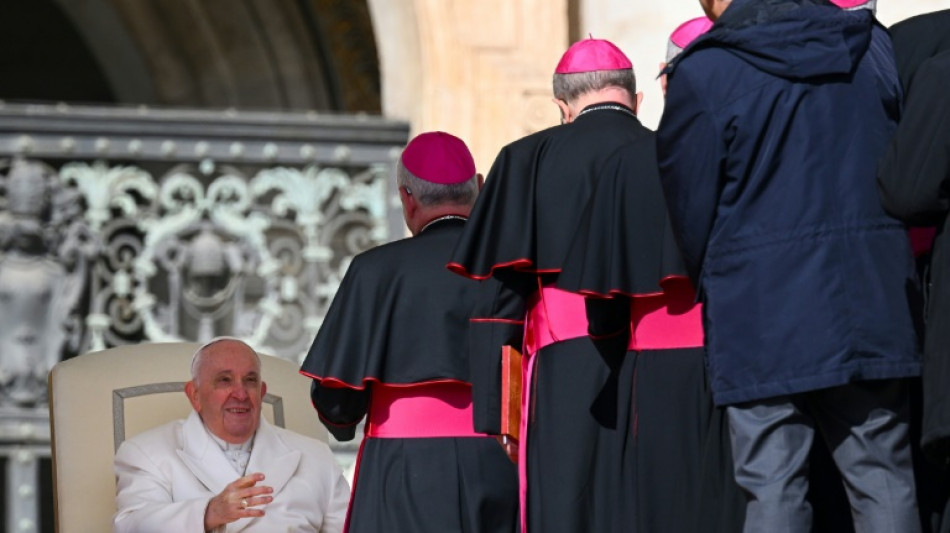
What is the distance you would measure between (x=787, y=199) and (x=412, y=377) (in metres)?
1.73

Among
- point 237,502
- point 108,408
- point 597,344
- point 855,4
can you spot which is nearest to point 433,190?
point 597,344

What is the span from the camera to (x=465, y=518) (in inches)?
243

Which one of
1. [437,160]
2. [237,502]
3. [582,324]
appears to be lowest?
[237,502]

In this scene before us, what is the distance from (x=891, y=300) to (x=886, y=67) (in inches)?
21.7

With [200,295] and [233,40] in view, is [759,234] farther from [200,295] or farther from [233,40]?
[233,40]

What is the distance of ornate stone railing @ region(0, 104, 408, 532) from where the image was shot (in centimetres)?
886

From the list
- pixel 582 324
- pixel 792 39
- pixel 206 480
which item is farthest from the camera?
pixel 206 480

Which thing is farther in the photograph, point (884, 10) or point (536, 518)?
point (884, 10)

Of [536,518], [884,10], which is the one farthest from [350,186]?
[536,518]

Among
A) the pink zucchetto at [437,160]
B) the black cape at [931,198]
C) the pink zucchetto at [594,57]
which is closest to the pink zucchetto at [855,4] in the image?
the black cape at [931,198]

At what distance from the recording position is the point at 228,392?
6.70 metres

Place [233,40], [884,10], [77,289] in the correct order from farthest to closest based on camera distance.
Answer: [233,40]
[77,289]
[884,10]

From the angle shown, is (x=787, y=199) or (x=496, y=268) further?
(x=496, y=268)

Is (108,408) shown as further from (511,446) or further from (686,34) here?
(686,34)
